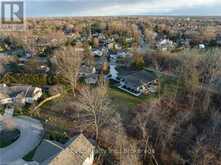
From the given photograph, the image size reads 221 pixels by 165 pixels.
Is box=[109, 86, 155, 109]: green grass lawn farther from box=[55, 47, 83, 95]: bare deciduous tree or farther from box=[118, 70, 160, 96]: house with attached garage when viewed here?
box=[55, 47, 83, 95]: bare deciduous tree

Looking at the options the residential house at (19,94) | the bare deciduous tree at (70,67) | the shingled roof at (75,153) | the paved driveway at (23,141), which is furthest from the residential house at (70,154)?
the bare deciduous tree at (70,67)

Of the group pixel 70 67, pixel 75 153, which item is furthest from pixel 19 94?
pixel 75 153

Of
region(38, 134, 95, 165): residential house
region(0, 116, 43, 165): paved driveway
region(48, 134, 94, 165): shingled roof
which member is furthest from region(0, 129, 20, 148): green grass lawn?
region(48, 134, 94, 165): shingled roof

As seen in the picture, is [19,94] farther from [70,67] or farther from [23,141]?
[23,141]

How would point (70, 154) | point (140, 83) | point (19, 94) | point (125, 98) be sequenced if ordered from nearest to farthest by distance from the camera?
1. point (70, 154)
2. point (19, 94)
3. point (125, 98)
4. point (140, 83)

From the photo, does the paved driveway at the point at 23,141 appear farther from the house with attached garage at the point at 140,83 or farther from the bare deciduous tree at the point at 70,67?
the house with attached garage at the point at 140,83

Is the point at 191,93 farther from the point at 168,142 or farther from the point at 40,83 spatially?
the point at 40,83
